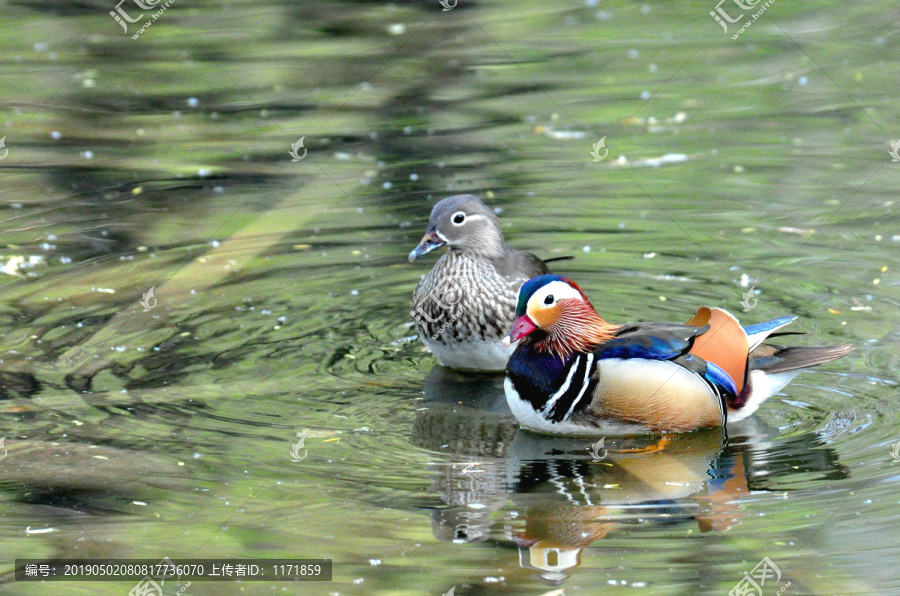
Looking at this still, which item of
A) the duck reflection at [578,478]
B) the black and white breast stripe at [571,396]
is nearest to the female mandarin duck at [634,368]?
the black and white breast stripe at [571,396]

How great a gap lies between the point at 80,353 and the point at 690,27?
8023mm

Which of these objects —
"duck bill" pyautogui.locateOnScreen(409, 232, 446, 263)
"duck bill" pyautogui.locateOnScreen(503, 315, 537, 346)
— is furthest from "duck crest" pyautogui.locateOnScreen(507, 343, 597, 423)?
"duck bill" pyautogui.locateOnScreen(409, 232, 446, 263)

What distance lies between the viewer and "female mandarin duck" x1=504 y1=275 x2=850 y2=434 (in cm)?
595

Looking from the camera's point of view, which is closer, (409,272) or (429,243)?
(429,243)

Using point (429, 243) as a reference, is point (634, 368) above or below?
below

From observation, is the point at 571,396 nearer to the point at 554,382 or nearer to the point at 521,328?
the point at 554,382

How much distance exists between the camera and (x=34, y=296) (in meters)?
7.72

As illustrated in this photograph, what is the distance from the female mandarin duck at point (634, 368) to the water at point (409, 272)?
160 mm

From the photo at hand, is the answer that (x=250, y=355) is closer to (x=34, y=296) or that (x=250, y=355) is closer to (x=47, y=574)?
(x=34, y=296)

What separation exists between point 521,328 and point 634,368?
64cm

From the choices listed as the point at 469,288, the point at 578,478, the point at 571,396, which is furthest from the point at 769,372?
the point at 469,288

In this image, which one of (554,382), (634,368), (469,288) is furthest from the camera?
(469,288)

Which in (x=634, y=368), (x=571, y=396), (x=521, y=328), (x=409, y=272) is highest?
(x=409, y=272)

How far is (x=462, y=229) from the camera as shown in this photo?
7238mm
